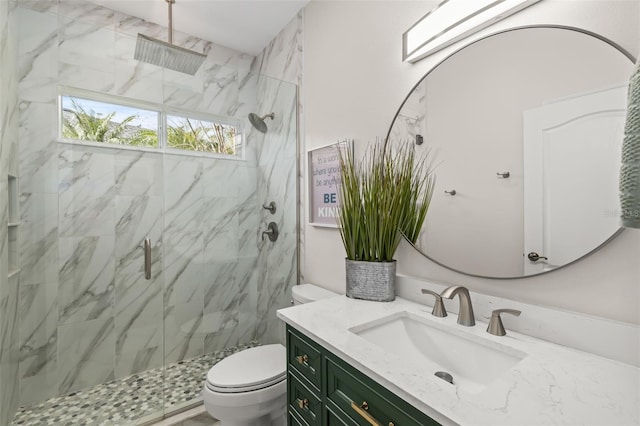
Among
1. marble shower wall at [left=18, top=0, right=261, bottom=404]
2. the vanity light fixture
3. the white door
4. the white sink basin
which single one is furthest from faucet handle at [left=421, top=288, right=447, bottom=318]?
marble shower wall at [left=18, top=0, right=261, bottom=404]

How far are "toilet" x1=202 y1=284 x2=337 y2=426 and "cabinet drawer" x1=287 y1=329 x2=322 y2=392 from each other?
1.42ft

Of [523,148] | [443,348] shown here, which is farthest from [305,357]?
[523,148]

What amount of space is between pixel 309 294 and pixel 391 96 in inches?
46.7

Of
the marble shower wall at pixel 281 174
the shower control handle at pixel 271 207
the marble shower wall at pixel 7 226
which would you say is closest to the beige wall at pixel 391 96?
the marble shower wall at pixel 281 174

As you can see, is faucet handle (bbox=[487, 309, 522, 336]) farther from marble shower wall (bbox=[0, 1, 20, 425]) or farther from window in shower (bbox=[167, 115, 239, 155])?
marble shower wall (bbox=[0, 1, 20, 425])

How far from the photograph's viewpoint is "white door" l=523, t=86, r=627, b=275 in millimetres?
813

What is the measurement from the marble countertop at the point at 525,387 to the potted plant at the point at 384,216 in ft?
1.14

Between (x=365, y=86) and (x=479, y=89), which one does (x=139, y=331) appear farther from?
(x=479, y=89)

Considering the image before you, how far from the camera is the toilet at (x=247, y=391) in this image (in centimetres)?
140

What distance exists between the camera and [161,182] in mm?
2010

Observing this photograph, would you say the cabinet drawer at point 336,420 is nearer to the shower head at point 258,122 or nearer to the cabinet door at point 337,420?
the cabinet door at point 337,420

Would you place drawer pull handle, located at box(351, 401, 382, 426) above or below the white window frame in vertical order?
below

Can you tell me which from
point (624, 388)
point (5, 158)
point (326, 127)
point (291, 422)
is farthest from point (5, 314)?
point (624, 388)

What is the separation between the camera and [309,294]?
1.76 meters
